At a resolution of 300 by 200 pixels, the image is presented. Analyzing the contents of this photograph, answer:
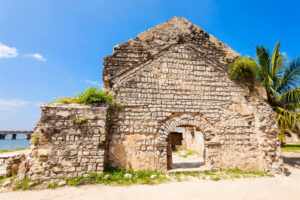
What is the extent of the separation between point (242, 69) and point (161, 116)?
4.10 metres

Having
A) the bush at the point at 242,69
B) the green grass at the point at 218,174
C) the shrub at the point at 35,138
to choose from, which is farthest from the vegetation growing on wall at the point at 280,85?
the shrub at the point at 35,138

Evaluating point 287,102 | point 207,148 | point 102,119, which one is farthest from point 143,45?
point 287,102

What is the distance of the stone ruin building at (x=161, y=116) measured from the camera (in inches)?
246

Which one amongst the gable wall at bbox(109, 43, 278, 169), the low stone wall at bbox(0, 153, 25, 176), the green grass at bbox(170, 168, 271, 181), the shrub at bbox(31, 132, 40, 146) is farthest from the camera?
the gable wall at bbox(109, 43, 278, 169)

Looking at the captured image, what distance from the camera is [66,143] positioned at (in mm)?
6215

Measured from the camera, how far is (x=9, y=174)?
249 inches

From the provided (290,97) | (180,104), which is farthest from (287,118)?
(180,104)

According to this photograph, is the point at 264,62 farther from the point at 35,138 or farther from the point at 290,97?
the point at 35,138

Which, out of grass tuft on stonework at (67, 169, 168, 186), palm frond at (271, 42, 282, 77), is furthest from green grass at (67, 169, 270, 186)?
palm frond at (271, 42, 282, 77)

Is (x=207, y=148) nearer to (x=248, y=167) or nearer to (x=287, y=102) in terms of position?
(x=248, y=167)

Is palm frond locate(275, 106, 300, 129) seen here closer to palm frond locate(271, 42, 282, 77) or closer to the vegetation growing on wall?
the vegetation growing on wall

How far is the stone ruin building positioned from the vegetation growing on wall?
3.12 meters

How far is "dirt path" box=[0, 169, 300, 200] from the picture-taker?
505 centimetres

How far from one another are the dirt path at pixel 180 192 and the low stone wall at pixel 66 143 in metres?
0.65
